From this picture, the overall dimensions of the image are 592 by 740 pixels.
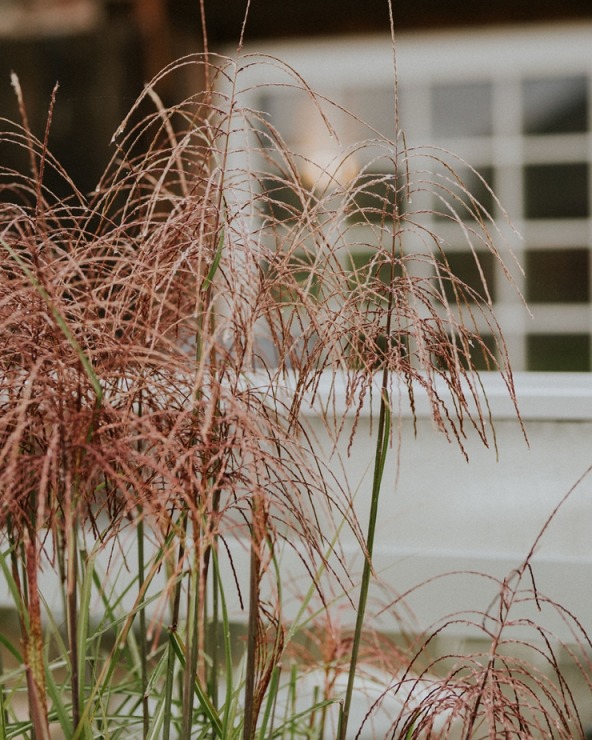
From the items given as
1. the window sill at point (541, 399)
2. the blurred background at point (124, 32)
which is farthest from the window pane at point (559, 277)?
the window sill at point (541, 399)

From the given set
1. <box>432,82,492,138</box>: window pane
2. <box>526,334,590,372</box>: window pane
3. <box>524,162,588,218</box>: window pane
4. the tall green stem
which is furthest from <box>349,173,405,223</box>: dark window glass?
<box>526,334,590,372</box>: window pane

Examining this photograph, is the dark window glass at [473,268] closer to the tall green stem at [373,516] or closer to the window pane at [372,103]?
the window pane at [372,103]

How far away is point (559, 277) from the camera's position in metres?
3.01

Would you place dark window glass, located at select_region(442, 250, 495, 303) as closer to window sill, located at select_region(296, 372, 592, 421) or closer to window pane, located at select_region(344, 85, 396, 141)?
window pane, located at select_region(344, 85, 396, 141)

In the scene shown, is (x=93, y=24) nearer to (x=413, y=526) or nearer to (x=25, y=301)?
(x=413, y=526)

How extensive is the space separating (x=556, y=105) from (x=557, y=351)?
2.68 ft

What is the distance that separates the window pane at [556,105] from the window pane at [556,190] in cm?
13

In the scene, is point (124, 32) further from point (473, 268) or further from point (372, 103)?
point (473, 268)

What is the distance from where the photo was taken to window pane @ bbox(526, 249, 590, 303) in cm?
298

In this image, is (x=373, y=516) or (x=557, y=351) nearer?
(x=373, y=516)

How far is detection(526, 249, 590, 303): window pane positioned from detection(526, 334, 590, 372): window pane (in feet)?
0.42

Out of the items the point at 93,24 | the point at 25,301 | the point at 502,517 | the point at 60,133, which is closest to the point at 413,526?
the point at 502,517

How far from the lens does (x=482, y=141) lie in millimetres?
3027

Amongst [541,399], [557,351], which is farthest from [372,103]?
[541,399]
